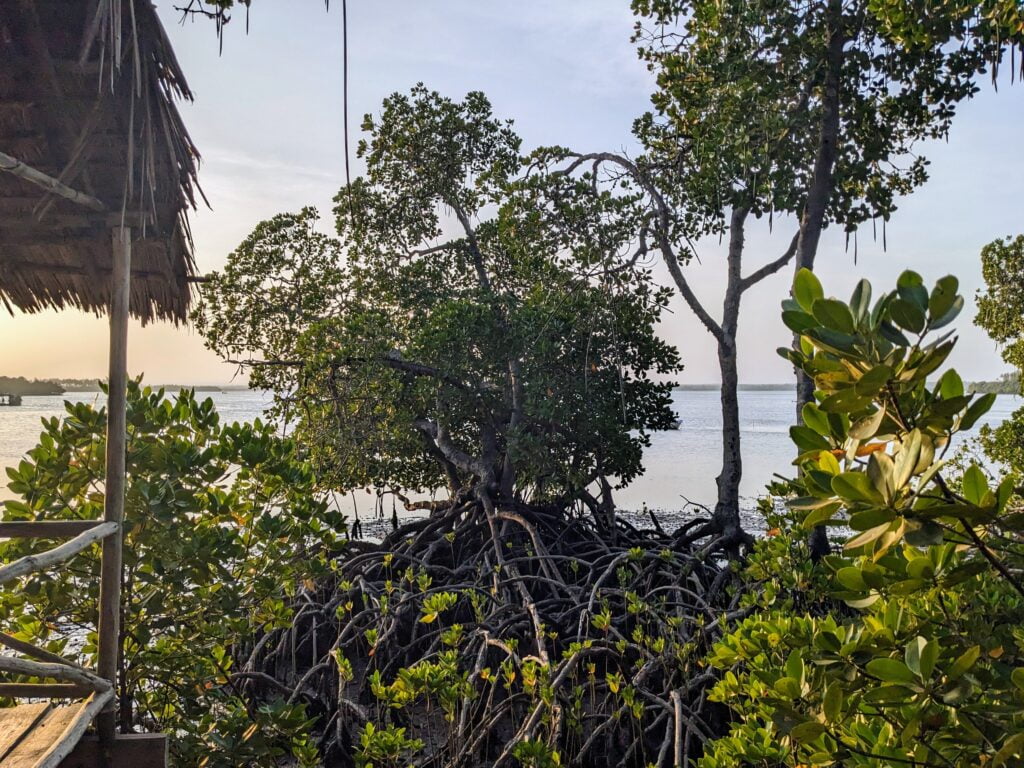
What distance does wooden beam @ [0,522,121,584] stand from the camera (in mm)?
1850

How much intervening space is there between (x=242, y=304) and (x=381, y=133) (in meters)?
2.30

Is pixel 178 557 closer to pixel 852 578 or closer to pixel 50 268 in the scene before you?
pixel 50 268

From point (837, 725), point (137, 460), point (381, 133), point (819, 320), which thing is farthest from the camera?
point (381, 133)

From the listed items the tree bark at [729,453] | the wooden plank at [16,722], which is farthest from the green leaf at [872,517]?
the tree bark at [729,453]

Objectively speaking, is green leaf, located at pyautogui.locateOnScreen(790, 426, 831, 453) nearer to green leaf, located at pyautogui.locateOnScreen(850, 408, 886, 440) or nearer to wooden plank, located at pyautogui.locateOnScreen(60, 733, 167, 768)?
green leaf, located at pyautogui.locateOnScreen(850, 408, 886, 440)

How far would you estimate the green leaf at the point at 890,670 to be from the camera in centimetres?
126

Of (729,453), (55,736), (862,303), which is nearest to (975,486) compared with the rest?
(862,303)

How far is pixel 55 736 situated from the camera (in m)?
2.22

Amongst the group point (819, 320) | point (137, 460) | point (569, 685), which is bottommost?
point (569, 685)

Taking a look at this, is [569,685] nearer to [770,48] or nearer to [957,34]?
[770,48]

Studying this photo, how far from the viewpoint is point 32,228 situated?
3049 millimetres

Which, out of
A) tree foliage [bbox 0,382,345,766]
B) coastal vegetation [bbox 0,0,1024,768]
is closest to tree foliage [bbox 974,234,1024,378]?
coastal vegetation [bbox 0,0,1024,768]

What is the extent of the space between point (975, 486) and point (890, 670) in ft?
1.04

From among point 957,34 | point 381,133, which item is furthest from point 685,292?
point 381,133
